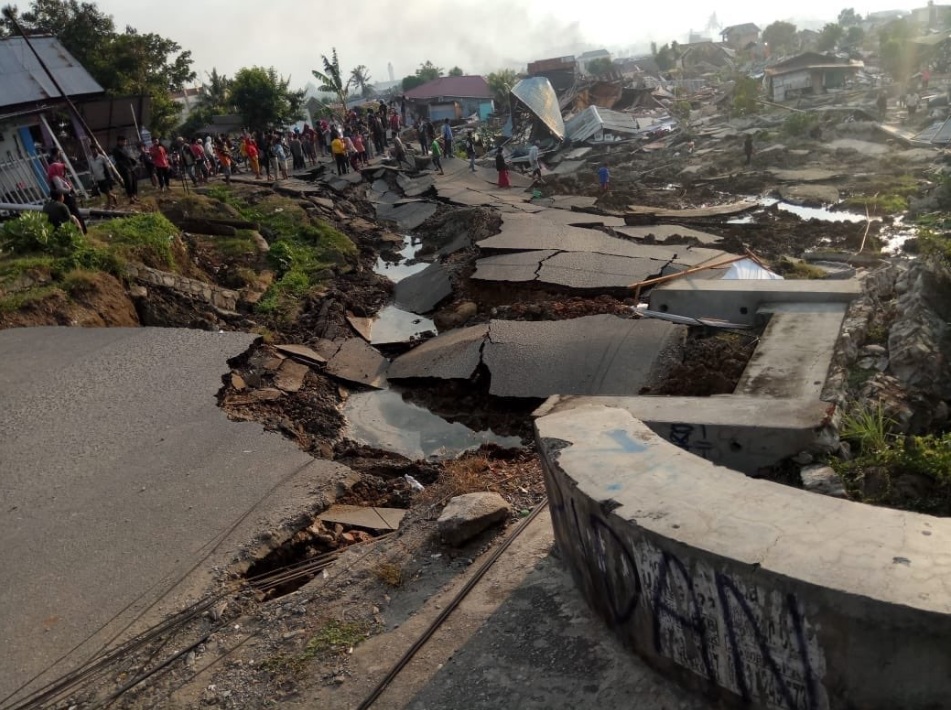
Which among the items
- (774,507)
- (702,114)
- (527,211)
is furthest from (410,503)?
(702,114)

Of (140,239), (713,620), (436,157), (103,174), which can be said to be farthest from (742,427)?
(436,157)

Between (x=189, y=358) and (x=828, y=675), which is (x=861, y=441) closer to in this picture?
(x=828, y=675)

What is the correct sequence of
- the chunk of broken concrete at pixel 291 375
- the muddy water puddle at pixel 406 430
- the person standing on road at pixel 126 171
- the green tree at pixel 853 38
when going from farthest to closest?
1. the green tree at pixel 853 38
2. the person standing on road at pixel 126 171
3. the chunk of broken concrete at pixel 291 375
4. the muddy water puddle at pixel 406 430

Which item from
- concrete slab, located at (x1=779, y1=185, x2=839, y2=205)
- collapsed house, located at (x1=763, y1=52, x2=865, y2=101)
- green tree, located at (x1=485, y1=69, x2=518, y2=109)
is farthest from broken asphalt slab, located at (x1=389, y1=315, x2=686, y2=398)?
green tree, located at (x1=485, y1=69, x2=518, y2=109)

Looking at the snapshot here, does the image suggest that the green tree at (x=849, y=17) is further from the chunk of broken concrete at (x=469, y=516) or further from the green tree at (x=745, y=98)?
the chunk of broken concrete at (x=469, y=516)

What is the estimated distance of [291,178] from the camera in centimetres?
2077

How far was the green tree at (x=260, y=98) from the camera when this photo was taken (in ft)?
85.6

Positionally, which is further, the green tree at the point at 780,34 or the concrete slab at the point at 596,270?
the green tree at the point at 780,34

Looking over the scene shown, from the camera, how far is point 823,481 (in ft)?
13.9

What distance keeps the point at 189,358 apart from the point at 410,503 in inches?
150

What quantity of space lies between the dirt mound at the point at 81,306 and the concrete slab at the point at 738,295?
7229mm

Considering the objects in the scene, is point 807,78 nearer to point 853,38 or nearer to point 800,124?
point 800,124

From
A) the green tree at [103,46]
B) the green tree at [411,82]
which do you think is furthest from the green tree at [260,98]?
the green tree at [411,82]

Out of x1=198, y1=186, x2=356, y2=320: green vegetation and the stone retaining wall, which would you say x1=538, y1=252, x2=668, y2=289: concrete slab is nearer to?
x1=198, y1=186, x2=356, y2=320: green vegetation
